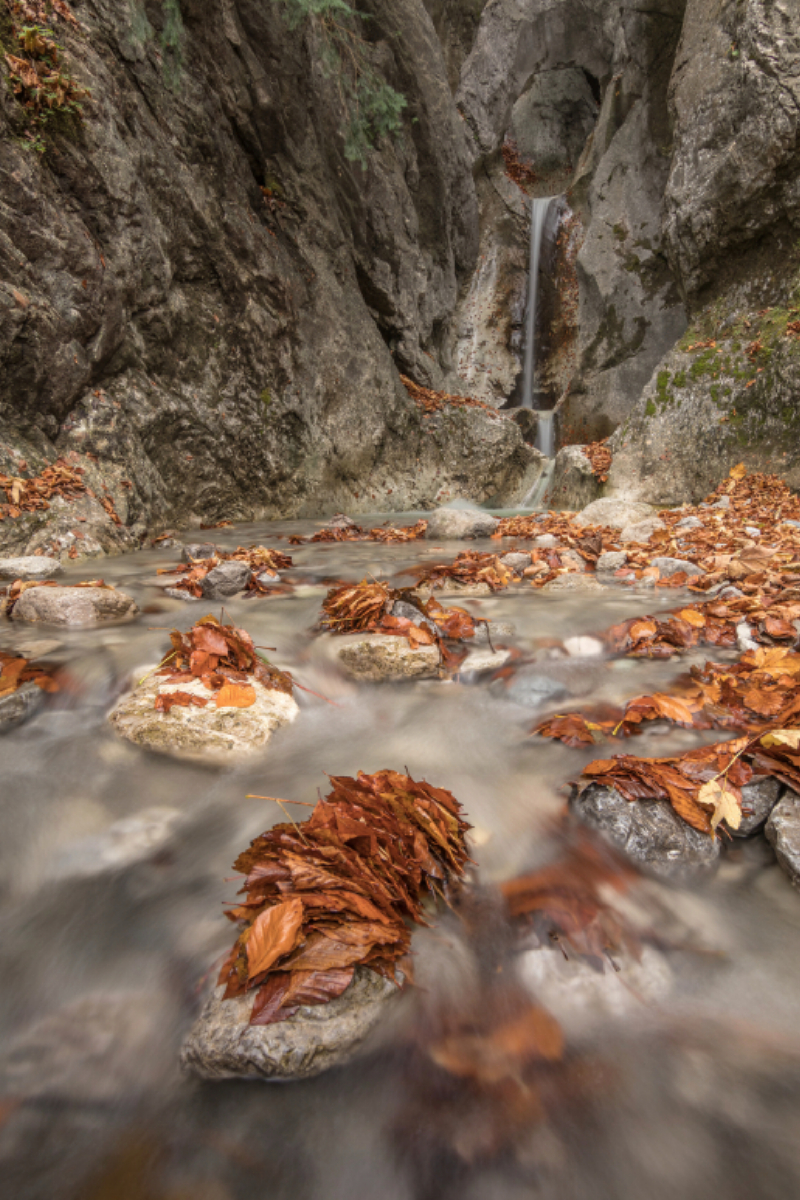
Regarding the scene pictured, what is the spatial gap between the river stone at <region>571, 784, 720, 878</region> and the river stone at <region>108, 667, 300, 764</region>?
1234 millimetres

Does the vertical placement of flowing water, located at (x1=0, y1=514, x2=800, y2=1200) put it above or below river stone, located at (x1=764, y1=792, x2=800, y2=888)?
below

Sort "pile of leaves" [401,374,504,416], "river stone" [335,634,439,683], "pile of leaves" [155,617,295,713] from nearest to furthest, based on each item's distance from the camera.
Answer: "pile of leaves" [155,617,295,713] < "river stone" [335,634,439,683] < "pile of leaves" [401,374,504,416]

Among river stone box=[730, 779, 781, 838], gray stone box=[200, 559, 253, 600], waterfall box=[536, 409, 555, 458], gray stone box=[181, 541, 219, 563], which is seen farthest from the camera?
waterfall box=[536, 409, 555, 458]

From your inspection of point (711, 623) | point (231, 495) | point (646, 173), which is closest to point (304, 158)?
point (231, 495)

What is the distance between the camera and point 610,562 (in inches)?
178

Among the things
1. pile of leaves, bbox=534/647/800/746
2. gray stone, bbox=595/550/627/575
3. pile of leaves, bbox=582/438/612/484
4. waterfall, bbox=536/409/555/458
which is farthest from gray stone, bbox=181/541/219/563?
waterfall, bbox=536/409/555/458

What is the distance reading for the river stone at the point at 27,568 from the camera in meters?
3.90

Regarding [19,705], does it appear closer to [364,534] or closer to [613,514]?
[364,534]

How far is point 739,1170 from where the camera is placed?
97cm

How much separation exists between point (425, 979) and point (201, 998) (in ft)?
1.63

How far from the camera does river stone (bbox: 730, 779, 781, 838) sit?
1572 mm

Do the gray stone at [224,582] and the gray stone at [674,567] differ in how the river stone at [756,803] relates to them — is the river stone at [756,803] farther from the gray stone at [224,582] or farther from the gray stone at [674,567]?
the gray stone at [224,582]

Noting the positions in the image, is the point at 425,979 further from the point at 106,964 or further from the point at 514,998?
the point at 106,964

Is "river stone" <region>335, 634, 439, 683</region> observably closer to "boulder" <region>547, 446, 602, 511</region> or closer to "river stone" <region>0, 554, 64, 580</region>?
"river stone" <region>0, 554, 64, 580</region>
